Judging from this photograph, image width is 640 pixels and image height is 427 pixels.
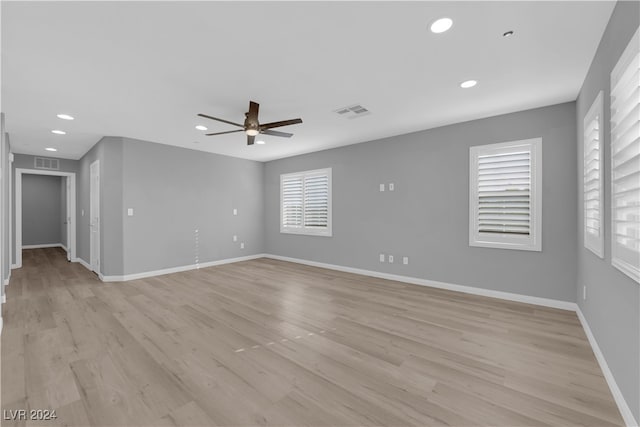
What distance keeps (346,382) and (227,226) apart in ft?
17.6

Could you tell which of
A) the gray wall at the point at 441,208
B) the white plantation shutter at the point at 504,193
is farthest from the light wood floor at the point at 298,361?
the white plantation shutter at the point at 504,193

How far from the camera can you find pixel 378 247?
17.4 ft

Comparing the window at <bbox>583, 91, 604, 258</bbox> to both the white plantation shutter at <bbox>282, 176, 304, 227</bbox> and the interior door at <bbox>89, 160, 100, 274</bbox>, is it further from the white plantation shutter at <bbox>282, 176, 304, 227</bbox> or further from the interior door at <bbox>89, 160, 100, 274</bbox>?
the interior door at <bbox>89, 160, 100, 274</bbox>

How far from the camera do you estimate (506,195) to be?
12.7 ft

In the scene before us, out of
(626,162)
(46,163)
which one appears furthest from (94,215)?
(626,162)

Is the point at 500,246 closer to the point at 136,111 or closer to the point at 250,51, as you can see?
the point at 250,51

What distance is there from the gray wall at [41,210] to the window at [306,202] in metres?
8.22

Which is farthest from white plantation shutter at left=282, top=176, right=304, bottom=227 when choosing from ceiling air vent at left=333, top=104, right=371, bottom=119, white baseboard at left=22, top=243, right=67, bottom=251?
white baseboard at left=22, top=243, right=67, bottom=251

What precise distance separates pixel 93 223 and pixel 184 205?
6.06 feet

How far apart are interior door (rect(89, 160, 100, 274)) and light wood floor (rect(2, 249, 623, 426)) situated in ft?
4.98

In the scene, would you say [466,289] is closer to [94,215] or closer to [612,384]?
[612,384]

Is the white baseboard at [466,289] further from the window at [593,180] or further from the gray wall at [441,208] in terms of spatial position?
the window at [593,180]

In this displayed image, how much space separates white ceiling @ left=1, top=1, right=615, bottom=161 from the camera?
1.91 meters

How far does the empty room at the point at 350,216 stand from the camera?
1.83 m
